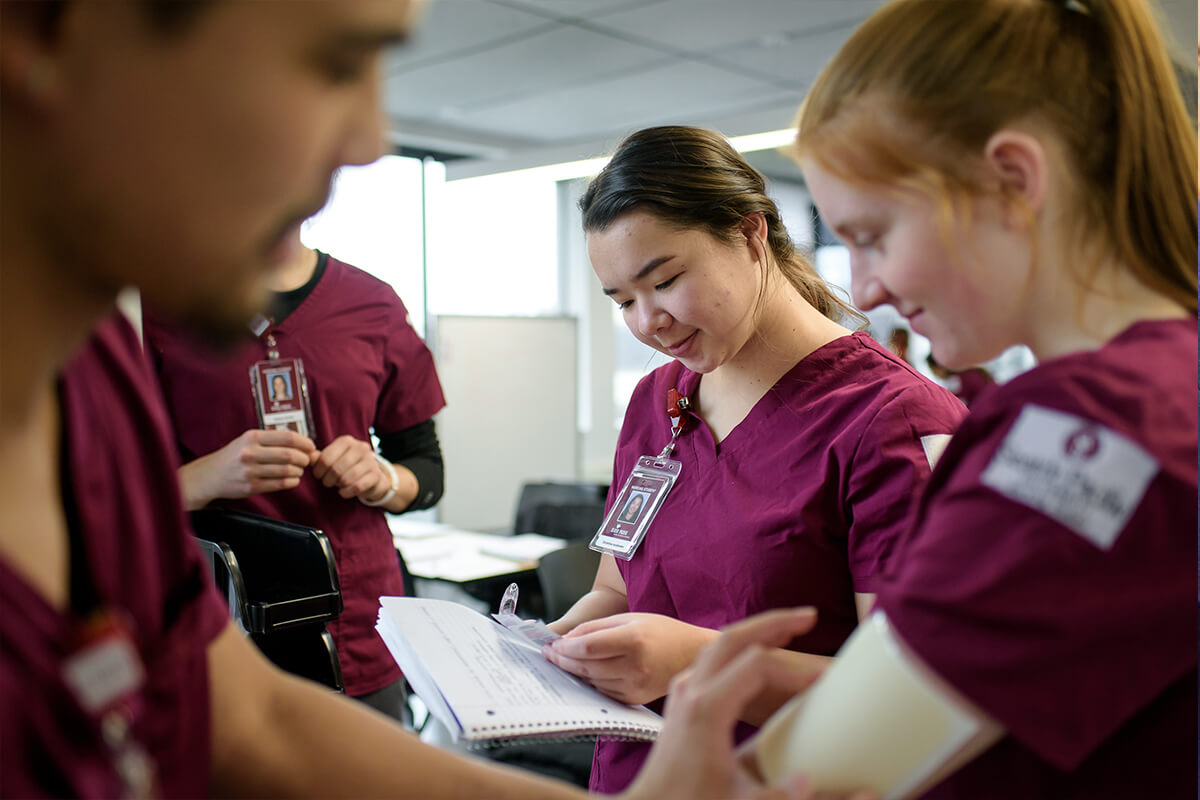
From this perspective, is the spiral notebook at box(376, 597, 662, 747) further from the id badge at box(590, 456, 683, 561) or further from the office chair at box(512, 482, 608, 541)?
the office chair at box(512, 482, 608, 541)

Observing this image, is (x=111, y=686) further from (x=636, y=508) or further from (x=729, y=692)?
(x=636, y=508)

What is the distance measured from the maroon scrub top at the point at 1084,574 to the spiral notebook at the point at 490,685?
19.6 inches

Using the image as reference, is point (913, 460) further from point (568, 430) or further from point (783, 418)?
point (568, 430)

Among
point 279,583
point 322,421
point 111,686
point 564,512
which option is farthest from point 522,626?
point 564,512

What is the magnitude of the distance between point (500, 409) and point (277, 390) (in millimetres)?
3713

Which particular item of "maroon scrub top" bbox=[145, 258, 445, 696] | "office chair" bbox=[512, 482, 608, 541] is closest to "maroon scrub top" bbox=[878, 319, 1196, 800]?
"maroon scrub top" bbox=[145, 258, 445, 696]

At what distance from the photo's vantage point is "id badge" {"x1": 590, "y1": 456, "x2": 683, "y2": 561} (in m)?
1.48

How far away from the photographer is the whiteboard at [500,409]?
213 inches

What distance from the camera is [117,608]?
0.68 meters

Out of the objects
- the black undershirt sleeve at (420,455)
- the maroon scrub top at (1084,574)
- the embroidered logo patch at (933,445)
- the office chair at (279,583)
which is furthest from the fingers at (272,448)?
the maroon scrub top at (1084,574)

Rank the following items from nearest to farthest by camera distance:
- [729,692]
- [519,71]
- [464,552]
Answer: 1. [729,692]
2. [464,552]
3. [519,71]

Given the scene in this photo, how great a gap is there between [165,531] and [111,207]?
32cm

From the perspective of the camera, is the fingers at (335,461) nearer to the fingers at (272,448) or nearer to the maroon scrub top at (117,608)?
the fingers at (272,448)

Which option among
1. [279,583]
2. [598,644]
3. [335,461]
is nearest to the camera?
[598,644]
